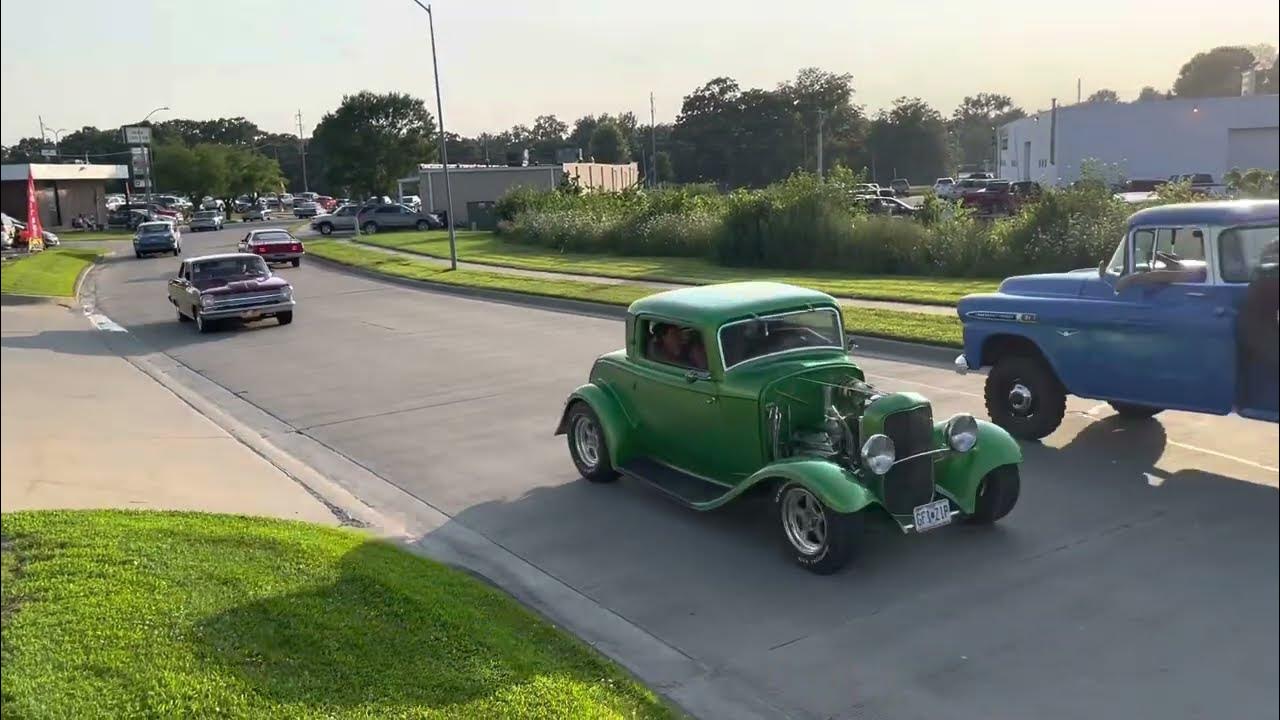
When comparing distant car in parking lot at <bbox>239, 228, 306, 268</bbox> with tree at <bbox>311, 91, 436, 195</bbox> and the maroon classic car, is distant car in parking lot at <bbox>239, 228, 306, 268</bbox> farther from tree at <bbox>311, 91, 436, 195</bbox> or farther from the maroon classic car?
tree at <bbox>311, 91, 436, 195</bbox>

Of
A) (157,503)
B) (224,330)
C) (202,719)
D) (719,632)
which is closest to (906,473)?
(719,632)

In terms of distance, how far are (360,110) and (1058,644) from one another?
66.0 m

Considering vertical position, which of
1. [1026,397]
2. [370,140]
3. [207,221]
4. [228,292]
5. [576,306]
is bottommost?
[576,306]

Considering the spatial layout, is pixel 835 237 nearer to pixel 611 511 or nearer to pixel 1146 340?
pixel 611 511

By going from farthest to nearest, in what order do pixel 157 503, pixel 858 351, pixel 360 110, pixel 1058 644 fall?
1. pixel 360 110
2. pixel 858 351
3. pixel 157 503
4. pixel 1058 644

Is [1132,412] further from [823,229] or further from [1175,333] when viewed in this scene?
[823,229]

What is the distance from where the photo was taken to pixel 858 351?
15.1 metres

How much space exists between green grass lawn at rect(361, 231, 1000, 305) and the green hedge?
673 millimetres

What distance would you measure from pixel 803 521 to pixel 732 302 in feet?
6.05

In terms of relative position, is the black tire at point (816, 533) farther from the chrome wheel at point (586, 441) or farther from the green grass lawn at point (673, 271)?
the green grass lawn at point (673, 271)

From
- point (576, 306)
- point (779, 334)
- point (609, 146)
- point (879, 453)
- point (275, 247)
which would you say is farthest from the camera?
point (609, 146)

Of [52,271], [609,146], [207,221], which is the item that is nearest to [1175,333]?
[52,271]

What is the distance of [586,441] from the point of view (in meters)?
9.18

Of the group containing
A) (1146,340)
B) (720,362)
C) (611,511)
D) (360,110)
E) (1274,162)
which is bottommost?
(611,511)
